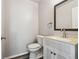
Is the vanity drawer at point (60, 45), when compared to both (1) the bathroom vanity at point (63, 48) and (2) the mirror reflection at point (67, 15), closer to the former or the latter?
(1) the bathroom vanity at point (63, 48)

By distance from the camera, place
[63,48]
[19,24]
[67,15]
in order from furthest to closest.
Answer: [19,24] → [67,15] → [63,48]

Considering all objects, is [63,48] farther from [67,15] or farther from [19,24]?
[19,24]

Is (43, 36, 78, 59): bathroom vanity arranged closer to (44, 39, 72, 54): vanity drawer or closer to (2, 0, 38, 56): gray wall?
(44, 39, 72, 54): vanity drawer

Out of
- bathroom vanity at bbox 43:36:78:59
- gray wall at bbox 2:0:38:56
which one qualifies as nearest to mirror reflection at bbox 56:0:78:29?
bathroom vanity at bbox 43:36:78:59

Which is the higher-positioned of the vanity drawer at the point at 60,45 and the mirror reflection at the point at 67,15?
the mirror reflection at the point at 67,15

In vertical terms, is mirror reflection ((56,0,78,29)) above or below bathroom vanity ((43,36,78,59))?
above

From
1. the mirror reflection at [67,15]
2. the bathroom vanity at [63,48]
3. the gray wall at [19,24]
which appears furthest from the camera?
the gray wall at [19,24]

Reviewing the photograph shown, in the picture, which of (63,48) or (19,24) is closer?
(63,48)

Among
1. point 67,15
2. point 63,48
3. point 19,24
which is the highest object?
point 67,15

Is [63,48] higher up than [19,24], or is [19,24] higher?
[19,24]

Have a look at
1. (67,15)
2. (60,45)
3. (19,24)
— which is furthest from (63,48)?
(19,24)

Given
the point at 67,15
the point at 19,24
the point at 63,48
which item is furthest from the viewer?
the point at 19,24

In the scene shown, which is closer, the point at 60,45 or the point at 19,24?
the point at 60,45

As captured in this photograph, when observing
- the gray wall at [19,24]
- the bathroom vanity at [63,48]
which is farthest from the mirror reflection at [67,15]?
the gray wall at [19,24]
